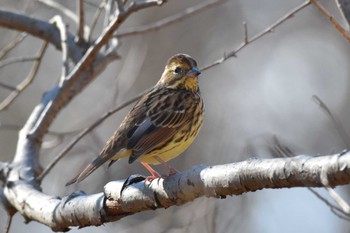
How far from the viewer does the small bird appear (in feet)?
21.9

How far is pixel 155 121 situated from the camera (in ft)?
23.0

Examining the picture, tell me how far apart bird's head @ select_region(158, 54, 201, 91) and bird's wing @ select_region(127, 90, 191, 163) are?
26cm

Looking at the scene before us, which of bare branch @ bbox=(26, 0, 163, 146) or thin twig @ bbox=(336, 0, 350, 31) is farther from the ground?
thin twig @ bbox=(336, 0, 350, 31)

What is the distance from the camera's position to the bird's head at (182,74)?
25.0ft

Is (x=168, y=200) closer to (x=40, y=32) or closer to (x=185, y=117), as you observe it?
(x=185, y=117)

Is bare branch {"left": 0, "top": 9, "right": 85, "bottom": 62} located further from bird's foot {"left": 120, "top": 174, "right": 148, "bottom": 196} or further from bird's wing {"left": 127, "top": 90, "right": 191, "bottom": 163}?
bird's foot {"left": 120, "top": 174, "right": 148, "bottom": 196}

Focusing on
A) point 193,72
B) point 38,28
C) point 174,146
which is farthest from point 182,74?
point 38,28

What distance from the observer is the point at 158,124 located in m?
7.00

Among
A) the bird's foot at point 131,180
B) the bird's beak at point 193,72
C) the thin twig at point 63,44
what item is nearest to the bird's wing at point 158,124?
the bird's beak at point 193,72

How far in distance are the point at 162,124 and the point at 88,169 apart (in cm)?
90

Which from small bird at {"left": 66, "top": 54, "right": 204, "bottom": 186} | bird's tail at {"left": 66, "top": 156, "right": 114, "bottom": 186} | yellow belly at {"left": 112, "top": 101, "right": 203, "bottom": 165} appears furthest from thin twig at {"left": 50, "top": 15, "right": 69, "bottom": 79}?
yellow belly at {"left": 112, "top": 101, "right": 203, "bottom": 165}

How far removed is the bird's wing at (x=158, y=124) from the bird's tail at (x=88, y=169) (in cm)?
22

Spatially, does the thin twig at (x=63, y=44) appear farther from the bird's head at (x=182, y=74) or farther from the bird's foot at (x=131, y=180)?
the bird's foot at (x=131, y=180)

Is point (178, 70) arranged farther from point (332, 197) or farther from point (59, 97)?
point (332, 197)
